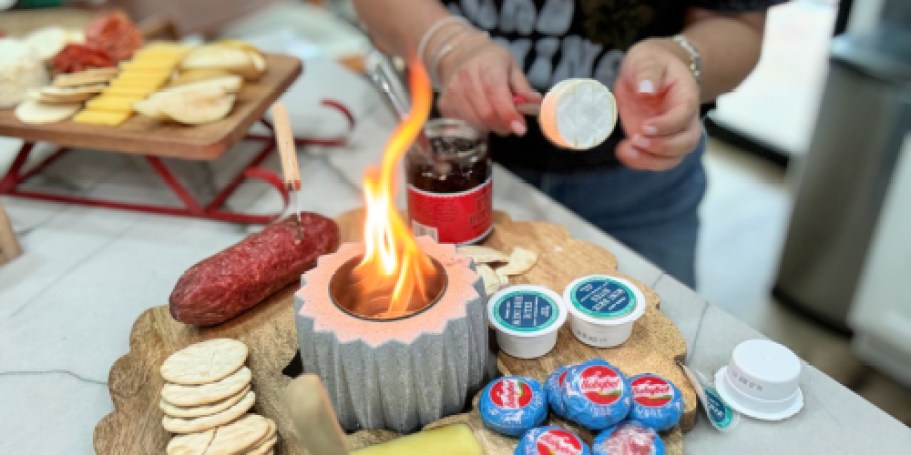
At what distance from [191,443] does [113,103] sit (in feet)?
2.02

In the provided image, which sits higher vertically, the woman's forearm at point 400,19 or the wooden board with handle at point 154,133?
the woman's forearm at point 400,19

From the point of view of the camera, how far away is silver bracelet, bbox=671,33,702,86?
89 cm

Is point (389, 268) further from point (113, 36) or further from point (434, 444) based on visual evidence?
point (113, 36)

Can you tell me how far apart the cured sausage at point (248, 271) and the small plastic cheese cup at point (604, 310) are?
31 centimetres

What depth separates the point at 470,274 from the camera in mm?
658

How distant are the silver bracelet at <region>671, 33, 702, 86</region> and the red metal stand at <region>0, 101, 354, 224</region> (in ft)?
1.86

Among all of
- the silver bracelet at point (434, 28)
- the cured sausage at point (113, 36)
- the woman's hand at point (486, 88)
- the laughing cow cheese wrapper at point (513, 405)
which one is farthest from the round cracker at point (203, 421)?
the cured sausage at point (113, 36)

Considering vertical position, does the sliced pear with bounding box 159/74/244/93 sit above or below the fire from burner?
above

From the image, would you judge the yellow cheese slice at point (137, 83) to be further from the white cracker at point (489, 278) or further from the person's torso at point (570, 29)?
the white cracker at point (489, 278)

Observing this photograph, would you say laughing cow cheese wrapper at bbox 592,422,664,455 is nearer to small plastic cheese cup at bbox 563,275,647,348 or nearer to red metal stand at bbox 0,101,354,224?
small plastic cheese cup at bbox 563,275,647,348

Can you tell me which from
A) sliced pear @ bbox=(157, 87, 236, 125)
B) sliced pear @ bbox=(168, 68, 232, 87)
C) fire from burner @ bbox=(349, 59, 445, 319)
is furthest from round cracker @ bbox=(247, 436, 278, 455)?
sliced pear @ bbox=(168, 68, 232, 87)

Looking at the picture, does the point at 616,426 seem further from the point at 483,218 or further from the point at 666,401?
the point at 483,218

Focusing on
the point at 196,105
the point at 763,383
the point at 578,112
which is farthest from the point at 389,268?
the point at 196,105

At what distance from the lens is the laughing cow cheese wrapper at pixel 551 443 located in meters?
0.58
